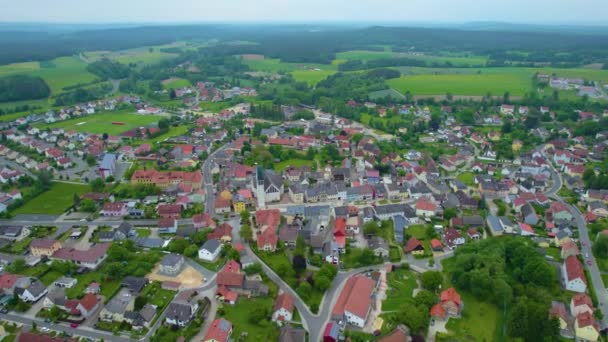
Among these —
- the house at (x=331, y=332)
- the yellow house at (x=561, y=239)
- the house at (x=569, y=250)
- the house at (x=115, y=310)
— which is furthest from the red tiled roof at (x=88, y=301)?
the yellow house at (x=561, y=239)

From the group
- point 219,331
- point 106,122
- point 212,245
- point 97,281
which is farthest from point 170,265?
point 106,122

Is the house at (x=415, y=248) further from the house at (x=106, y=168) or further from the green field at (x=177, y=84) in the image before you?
the green field at (x=177, y=84)

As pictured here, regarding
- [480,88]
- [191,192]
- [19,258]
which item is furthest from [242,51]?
[19,258]

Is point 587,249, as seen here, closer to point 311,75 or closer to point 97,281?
point 97,281

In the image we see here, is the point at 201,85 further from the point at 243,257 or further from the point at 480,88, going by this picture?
the point at 243,257

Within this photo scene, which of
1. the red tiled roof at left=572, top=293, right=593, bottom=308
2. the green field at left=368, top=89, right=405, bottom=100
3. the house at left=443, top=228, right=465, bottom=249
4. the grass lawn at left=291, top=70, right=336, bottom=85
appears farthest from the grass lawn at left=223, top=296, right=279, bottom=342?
the grass lawn at left=291, top=70, right=336, bottom=85

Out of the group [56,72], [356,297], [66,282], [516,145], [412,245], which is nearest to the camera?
[356,297]
